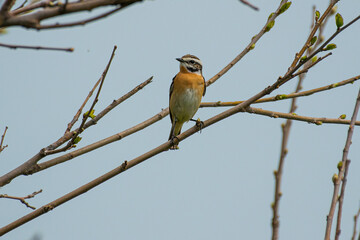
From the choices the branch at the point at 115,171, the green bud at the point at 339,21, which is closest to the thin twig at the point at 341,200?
the branch at the point at 115,171

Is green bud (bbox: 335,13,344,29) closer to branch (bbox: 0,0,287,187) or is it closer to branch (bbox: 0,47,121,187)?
branch (bbox: 0,0,287,187)

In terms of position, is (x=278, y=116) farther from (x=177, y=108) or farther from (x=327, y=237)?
(x=177, y=108)

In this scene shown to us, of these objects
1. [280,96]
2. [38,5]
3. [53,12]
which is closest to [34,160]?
[38,5]

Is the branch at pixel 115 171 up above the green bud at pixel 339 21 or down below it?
below

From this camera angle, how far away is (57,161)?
4113mm

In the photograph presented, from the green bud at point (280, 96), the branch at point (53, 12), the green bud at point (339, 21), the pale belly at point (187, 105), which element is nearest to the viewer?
the branch at point (53, 12)

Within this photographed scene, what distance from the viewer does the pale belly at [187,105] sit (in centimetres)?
866

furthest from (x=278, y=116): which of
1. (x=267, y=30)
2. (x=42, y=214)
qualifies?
(x=42, y=214)

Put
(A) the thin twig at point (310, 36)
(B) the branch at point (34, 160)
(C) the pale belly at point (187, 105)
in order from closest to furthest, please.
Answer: (B) the branch at point (34, 160) < (A) the thin twig at point (310, 36) < (C) the pale belly at point (187, 105)

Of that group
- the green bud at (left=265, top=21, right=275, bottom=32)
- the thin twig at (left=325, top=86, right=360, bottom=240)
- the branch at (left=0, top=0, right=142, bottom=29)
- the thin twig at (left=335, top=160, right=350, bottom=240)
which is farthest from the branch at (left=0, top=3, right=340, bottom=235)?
the branch at (left=0, top=0, right=142, bottom=29)

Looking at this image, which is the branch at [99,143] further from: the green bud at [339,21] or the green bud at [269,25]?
the green bud at [339,21]

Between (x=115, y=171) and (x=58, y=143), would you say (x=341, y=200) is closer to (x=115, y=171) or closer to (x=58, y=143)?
(x=115, y=171)

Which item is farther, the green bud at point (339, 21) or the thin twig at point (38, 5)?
the green bud at point (339, 21)

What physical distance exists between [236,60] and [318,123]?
4.61 ft
